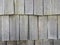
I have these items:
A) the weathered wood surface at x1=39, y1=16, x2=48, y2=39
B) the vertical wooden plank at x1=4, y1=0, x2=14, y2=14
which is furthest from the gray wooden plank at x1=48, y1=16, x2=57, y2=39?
the vertical wooden plank at x1=4, y1=0, x2=14, y2=14

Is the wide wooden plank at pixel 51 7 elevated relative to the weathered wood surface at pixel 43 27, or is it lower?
elevated

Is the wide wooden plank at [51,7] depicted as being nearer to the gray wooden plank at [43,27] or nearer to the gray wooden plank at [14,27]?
the gray wooden plank at [43,27]

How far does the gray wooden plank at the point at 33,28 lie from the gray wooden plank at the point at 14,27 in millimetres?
137

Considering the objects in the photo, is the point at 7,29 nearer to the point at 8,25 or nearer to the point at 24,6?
the point at 8,25

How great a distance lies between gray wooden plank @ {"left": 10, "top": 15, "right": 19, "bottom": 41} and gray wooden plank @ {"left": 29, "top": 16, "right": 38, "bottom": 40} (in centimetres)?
14

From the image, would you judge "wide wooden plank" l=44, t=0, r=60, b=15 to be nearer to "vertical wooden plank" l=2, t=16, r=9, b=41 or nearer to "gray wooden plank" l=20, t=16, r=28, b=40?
"gray wooden plank" l=20, t=16, r=28, b=40

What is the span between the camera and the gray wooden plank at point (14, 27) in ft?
3.80

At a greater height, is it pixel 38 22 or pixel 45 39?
pixel 38 22

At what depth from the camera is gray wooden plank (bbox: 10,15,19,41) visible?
3.80 ft

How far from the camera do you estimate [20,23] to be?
3.81 ft

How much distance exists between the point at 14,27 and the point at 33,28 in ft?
0.66

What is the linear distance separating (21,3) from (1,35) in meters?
0.39

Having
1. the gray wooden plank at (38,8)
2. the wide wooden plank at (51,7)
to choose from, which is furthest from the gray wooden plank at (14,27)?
A: the wide wooden plank at (51,7)

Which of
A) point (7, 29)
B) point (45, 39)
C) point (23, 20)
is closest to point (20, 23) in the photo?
point (23, 20)
